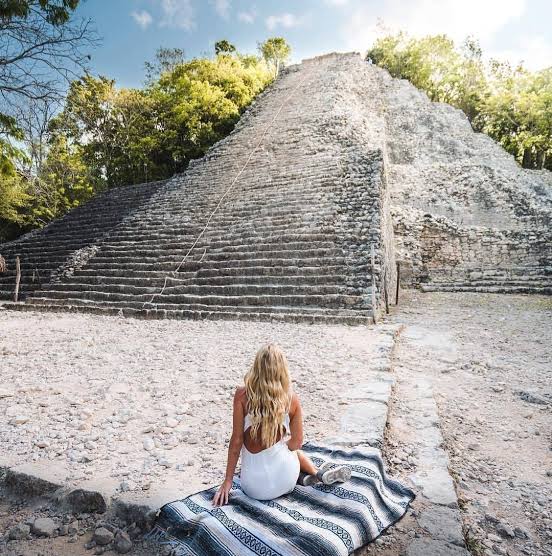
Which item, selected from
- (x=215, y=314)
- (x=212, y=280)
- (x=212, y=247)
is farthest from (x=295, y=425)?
(x=212, y=247)

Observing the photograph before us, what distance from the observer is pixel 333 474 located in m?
2.00

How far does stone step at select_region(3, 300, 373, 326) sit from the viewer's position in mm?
6914

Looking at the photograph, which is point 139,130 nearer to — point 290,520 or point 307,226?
point 307,226

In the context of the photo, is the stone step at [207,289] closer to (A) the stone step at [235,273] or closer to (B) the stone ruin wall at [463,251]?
(A) the stone step at [235,273]

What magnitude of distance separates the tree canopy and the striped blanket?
2393 cm

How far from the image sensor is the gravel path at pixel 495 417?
2053 millimetres

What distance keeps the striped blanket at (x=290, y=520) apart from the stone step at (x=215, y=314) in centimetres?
480

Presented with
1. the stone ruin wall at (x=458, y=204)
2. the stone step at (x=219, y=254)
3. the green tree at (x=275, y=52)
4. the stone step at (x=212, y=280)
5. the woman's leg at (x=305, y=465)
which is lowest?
the woman's leg at (x=305, y=465)

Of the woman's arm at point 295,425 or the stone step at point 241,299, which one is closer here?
the woman's arm at point 295,425

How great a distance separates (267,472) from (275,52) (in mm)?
33471

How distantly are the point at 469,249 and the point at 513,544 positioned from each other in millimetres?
12827

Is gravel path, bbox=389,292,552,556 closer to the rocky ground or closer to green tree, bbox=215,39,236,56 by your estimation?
the rocky ground

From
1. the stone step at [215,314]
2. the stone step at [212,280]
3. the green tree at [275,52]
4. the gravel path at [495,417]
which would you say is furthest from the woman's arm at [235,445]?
the green tree at [275,52]

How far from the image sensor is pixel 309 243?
8.71 meters
